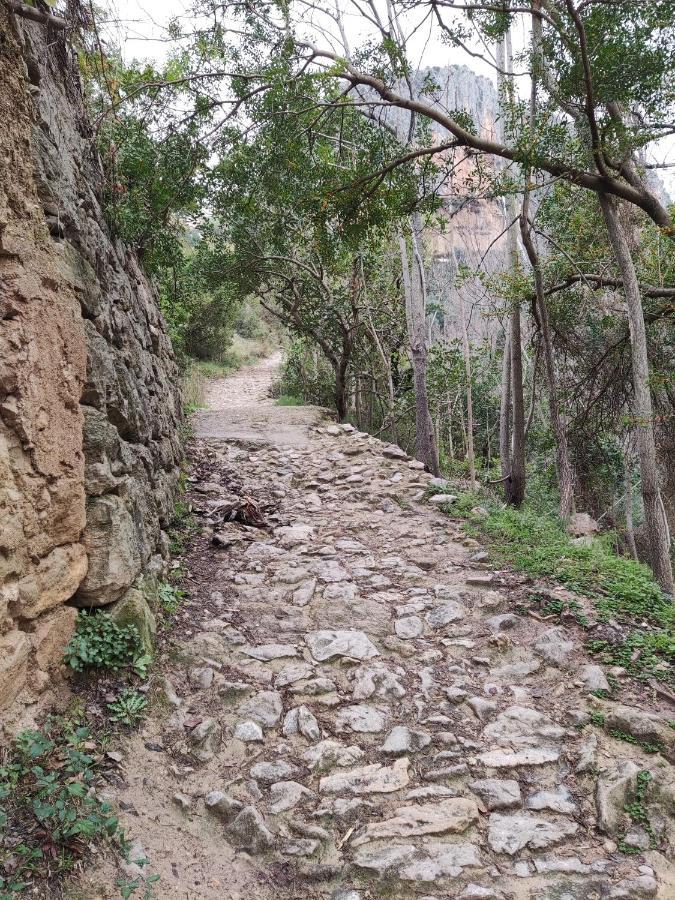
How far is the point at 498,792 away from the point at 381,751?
59cm

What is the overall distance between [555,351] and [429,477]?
12.3 ft

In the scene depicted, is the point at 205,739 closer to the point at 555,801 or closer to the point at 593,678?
the point at 555,801

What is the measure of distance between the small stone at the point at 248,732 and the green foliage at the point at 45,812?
2.53 feet

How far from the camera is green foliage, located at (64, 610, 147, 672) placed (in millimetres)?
2740

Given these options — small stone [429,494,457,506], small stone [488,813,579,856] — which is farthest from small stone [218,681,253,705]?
small stone [429,494,457,506]

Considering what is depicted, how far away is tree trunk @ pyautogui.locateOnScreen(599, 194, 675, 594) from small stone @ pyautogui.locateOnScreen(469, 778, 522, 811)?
3.93 m

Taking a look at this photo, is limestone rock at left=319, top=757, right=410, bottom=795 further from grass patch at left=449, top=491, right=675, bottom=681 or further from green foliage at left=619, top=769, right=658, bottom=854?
grass patch at left=449, top=491, right=675, bottom=681

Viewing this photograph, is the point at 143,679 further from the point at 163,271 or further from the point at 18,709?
the point at 163,271

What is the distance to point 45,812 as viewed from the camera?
75.4 inches

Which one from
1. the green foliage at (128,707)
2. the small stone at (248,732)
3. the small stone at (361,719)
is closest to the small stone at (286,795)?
the small stone at (248,732)

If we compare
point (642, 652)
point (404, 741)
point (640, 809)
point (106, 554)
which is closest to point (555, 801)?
point (640, 809)

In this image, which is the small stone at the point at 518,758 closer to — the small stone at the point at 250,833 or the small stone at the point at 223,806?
the small stone at the point at 250,833

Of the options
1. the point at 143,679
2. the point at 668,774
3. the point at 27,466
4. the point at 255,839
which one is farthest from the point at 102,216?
the point at 668,774

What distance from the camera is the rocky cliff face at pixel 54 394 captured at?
2.37m
